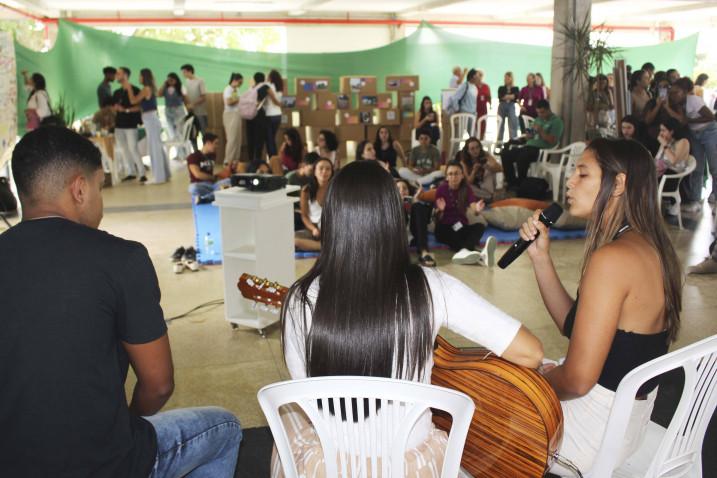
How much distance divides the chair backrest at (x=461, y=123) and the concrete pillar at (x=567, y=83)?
1707mm

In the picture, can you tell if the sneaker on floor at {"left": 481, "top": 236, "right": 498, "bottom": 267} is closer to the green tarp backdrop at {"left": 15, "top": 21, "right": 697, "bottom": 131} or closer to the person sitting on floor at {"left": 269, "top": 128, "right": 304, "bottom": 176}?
the person sitting on floor at {"left": 269, "top": 128, "right": 304, "bottom": 176}

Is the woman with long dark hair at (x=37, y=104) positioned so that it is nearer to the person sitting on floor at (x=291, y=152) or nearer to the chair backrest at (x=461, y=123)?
the person sitting on floor at (x=291, y=152)

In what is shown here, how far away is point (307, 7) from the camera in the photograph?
1427 centimetres

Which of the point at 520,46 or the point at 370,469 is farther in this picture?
the point at 520,46

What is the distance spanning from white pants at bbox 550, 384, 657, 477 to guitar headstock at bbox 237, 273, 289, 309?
4.06 feet

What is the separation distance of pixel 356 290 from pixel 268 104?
898cm

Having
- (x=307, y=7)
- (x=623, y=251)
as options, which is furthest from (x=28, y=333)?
(x=307, y=7)

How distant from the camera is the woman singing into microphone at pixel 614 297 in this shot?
1.72 metres

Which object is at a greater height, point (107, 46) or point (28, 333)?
point (107, 46)

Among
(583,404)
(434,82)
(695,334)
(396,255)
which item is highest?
(434,82)

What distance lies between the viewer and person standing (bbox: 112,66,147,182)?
361 inches

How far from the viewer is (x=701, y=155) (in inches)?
308

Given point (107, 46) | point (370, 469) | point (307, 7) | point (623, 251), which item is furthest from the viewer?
point (307, 7)

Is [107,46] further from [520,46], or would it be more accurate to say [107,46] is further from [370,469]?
[370,469]
